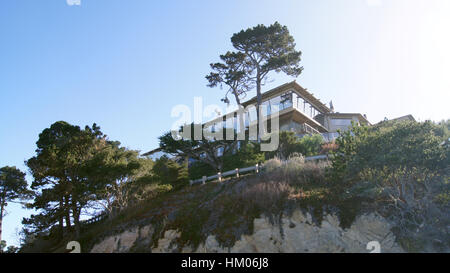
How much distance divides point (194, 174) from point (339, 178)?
1646cm

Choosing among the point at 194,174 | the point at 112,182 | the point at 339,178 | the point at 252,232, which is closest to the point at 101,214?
the point at 112,182

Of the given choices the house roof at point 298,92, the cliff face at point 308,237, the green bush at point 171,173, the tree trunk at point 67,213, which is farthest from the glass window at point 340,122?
the tree trunk at point 67,213

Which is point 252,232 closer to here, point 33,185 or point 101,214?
point 101,214

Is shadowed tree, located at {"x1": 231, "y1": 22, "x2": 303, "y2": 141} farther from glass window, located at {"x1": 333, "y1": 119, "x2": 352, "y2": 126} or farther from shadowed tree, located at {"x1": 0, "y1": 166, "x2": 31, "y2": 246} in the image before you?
shadowed tree, located at {"x1": 0, "y1": 166, "x2": 31, "y2": 246}

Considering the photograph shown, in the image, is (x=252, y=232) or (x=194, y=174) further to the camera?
(x=194, y=174)

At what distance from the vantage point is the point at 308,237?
15.1 meters

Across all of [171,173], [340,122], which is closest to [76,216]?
[171,173]

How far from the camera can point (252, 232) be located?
16359 mm

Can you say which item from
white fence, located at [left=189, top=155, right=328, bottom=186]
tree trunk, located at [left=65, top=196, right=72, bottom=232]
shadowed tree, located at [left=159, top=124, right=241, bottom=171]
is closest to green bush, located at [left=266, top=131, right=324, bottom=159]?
white fence, located at [left=189, top=155, right=328, bottom=186]

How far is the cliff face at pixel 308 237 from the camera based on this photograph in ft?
47.3

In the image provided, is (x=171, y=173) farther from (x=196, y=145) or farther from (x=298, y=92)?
(x=298, y=92)

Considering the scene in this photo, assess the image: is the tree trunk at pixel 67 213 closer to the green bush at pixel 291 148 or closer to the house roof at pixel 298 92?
the green bush at pixel 291 148

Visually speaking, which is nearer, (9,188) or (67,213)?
(67,213)

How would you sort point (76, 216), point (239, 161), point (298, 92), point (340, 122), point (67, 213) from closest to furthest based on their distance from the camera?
point (76, 216) → point (67, 213) → point (239, 161) → point (298, 92) → point (340, 122)
